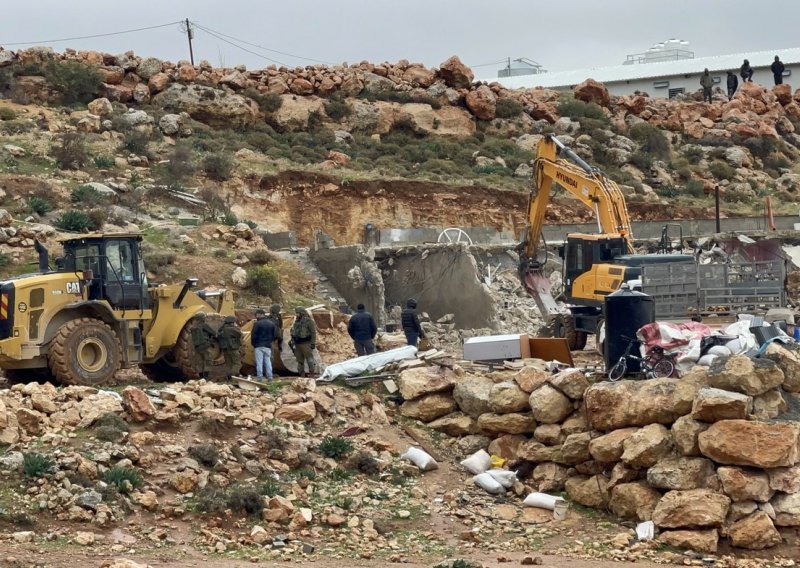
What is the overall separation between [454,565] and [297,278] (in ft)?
59.0

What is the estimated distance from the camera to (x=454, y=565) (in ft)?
41.6

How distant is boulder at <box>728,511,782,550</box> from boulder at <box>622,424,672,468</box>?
1385 mm

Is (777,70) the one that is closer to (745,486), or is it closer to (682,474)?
(682,474)

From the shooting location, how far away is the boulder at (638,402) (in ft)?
52.3

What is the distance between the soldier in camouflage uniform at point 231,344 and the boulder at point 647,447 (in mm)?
6741

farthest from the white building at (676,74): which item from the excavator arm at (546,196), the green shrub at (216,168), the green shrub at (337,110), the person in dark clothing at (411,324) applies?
the person in dark clothing at (411,324)

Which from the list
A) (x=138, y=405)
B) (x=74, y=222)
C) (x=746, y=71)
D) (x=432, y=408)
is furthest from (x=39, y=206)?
(x=746, y=71)

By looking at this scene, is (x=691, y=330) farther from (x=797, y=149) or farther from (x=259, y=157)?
(x=797, y=149)

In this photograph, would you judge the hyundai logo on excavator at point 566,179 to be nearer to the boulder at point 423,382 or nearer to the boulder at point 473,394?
the boulder at point 423,382

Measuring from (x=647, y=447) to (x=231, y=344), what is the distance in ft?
23.1

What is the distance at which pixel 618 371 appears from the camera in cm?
1756

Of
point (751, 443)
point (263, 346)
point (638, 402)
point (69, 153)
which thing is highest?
point (69, 153)

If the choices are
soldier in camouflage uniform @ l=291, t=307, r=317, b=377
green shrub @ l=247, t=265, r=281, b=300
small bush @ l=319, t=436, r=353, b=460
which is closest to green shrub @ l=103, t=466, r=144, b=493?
small bush @ l=319, t=436, r=353, b=460

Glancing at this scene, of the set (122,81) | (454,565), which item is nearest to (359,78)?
(122,81)
